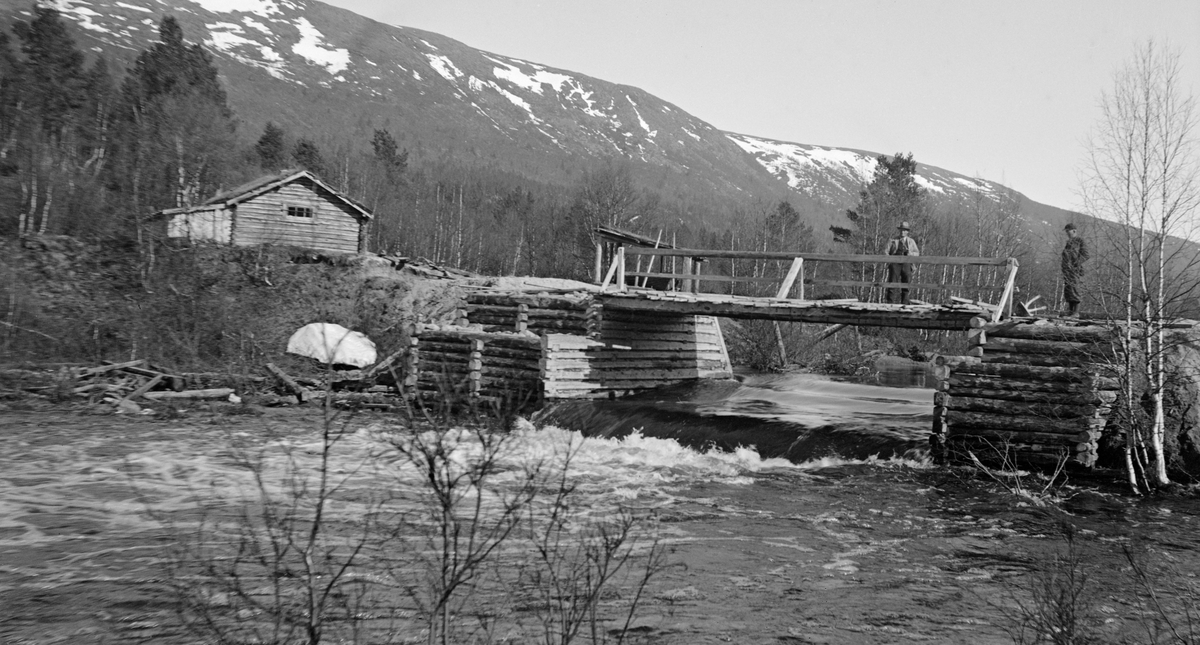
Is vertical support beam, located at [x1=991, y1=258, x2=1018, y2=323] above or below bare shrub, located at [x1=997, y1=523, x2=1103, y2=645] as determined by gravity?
above

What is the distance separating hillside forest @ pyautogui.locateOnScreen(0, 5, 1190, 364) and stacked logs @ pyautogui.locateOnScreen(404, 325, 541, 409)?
671 centimetres

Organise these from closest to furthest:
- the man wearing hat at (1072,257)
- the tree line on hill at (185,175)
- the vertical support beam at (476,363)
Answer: the man wearing hat at (1072,257)
the vertical support beam at (476,363)
the tree line on hill at (185,175)

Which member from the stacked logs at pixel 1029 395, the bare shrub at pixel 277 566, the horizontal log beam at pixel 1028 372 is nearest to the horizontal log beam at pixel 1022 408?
the stacked logs at pixel 1029 395

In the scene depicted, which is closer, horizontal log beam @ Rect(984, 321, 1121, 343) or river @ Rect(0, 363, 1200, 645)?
river @ Rect(0, 363, 1200, 645)

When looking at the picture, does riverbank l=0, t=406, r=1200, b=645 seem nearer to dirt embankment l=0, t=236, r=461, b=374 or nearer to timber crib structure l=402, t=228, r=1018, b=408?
timber crib structure l=402, t=228, r=1018, b=408

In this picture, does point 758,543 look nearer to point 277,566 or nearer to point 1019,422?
point 1019,422

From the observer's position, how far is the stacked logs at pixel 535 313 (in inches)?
875

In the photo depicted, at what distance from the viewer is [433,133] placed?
191 m

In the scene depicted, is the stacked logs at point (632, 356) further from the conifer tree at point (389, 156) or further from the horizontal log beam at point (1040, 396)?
the conifer tree at point (389, 156)

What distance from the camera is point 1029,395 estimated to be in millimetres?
13812

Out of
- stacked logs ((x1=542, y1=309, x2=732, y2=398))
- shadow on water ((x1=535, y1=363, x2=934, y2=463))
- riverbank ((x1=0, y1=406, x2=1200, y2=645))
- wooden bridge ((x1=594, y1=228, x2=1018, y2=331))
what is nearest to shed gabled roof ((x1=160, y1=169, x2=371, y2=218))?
wooden bridge ((x1=594, y1=228, x2=1018, y2=331))

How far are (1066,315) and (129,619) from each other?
1465 cm

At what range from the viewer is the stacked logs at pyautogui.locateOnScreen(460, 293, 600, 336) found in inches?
875

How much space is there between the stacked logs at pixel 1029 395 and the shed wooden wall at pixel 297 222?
3081 cm
